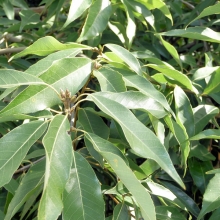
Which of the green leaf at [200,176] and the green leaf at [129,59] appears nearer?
the green leaf at [129,59]

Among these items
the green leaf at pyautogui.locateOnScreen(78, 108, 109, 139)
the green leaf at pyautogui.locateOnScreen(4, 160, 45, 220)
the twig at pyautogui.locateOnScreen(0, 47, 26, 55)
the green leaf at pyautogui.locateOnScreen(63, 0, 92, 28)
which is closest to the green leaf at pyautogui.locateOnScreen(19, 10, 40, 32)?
the twig at pyautogui.locateOnScreen(0, 47, 26, 55)

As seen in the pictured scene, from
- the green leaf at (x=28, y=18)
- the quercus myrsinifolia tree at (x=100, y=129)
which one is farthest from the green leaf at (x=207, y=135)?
the green leaf at (x=28, y=18)

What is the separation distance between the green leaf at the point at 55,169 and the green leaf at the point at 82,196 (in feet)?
0.25

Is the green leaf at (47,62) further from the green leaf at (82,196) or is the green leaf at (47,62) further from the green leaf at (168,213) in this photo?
the green leaf at (168,213)

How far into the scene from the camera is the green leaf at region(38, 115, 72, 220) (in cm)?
64

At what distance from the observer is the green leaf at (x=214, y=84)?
112 cm

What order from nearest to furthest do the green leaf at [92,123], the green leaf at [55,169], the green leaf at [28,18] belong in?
the green leaf at [55,169], the green leaf at [92,123], the green leaf at [28,18]

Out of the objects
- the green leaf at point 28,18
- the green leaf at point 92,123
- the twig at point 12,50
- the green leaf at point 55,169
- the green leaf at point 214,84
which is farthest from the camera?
the green leaf at point 28,18

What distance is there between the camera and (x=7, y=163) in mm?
731

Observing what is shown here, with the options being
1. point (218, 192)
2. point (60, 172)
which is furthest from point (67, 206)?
point (218, 192)

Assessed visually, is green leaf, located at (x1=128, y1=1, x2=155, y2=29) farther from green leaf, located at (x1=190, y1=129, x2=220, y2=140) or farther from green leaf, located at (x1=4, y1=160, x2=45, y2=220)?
green leaf, located at (x1=4, y1=160, x2=45, y2=220)

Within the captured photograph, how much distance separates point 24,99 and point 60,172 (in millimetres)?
189

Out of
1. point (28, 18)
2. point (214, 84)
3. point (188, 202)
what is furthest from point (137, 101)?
point (28, 18)

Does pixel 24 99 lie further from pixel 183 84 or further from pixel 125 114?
pixel 183 84
